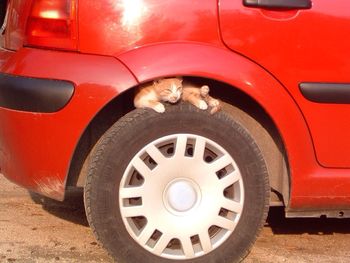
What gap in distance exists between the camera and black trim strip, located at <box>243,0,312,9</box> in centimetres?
324

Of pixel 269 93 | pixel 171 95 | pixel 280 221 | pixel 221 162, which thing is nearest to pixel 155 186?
pixel 221 162

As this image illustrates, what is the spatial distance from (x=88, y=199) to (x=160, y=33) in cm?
86

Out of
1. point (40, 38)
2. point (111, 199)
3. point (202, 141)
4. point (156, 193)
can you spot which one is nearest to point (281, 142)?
point (202, 141)

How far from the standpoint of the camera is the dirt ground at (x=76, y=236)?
370cm

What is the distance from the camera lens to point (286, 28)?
3.27 metres

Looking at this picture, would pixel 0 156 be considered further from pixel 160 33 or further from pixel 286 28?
pixel 286 28

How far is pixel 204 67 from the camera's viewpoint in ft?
10.6

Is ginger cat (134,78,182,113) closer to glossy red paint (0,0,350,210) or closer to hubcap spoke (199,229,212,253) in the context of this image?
glossy red paint (0,0,350,210)

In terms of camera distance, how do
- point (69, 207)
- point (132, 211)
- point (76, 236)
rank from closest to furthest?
point (132, 211), point (76, 236), point (69, 207)

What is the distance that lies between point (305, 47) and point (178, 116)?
0.69 m

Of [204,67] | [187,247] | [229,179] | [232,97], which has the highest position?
[204,67]

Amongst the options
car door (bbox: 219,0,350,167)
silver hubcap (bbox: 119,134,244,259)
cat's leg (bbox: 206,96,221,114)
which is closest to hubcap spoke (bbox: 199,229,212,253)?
silver hubcap (bbox: 119,134,244,259)

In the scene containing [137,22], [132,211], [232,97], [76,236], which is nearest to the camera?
[137,22]

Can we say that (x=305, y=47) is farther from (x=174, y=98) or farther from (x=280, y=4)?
(x=174, y=98)
